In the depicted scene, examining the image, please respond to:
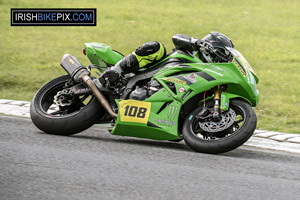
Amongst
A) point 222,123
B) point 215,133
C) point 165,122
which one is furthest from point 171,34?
point 222,123

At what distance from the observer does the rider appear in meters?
6.68

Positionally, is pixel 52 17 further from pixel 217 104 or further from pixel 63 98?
pixel 217 104

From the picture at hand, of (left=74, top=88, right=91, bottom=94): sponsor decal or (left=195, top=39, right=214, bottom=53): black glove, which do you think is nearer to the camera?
(left=195, top=39, right=214, bottom=53): black glove

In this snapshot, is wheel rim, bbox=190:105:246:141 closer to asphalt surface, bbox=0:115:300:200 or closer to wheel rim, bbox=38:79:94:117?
asphalt surface, bbox=0:115:300:200

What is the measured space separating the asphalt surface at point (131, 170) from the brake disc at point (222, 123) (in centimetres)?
30

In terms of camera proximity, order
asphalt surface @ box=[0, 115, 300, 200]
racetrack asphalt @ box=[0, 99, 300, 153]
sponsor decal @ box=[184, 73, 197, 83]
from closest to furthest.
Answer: asphalt surface @ box=[0, 115, 300, 200]
sponsor decal @ box=[184, 73, 197, 83]
racetrack asphalt @ box=[0, 99, 300, 153]

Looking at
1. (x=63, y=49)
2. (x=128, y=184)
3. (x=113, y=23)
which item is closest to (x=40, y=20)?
(x=113, y=23)

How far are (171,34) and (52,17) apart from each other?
413 centimetres

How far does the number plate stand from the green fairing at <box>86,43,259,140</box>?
4 centimetres

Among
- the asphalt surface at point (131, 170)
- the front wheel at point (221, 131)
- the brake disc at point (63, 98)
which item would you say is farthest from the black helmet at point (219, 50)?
the brake disc at point (63, 98)

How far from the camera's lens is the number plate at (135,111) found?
6.71 metres

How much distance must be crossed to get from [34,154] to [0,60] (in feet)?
23.0

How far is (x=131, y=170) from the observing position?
5590mm

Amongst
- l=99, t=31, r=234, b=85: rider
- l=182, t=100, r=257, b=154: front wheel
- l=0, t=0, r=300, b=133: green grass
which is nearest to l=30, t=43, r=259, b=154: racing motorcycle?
l=182, t=100, r=257, b=154: front wheel
